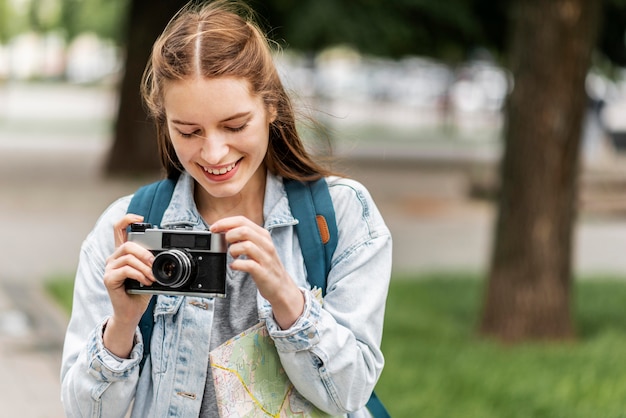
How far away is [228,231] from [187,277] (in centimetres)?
11

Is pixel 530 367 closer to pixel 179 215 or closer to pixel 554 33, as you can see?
pixel 554 33

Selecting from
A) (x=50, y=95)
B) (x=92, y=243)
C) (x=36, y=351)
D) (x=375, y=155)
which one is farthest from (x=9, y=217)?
(x=50, y=95)

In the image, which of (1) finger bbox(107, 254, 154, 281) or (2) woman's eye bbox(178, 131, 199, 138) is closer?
(1) finger bbox(107, 254, 154, 281)

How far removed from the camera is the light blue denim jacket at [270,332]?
2078 millimetres

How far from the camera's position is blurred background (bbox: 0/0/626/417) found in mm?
5754

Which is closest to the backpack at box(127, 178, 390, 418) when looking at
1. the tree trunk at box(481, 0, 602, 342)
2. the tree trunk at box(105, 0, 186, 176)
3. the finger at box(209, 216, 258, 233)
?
the finger at box(209, 216, 258, 233)

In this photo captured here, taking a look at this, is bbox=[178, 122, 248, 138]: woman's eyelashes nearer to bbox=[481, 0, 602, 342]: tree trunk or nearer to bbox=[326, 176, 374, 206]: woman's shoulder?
bbox=[326, 176, 374, 206]: woman's shoulder

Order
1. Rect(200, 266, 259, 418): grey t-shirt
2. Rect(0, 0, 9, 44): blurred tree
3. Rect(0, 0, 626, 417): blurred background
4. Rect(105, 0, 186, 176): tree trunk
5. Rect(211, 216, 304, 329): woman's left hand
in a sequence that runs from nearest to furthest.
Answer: Rect(211, 216, 304, 329): woman's left hand < Rect(200, 266, 259, 418): grey t-shirt < Rect(0, 0, 626, 417): blurred background < Rect(105, 0, 186, 176): tree trunk < Rect(0, 0, 9, 44): blurred tree

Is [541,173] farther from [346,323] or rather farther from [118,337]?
[118,337]

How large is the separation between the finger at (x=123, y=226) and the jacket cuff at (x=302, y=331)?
31 cm

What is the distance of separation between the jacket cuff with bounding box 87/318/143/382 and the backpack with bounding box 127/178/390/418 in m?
0.06

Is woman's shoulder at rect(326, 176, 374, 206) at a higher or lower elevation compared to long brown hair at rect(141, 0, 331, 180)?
lower

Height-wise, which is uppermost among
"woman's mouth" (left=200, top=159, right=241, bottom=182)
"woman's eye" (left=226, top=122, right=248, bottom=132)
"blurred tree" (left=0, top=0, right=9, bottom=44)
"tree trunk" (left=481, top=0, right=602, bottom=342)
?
"woman's eye" (left=226, top=122, right=248, bottom=132)

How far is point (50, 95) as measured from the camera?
177 ft
